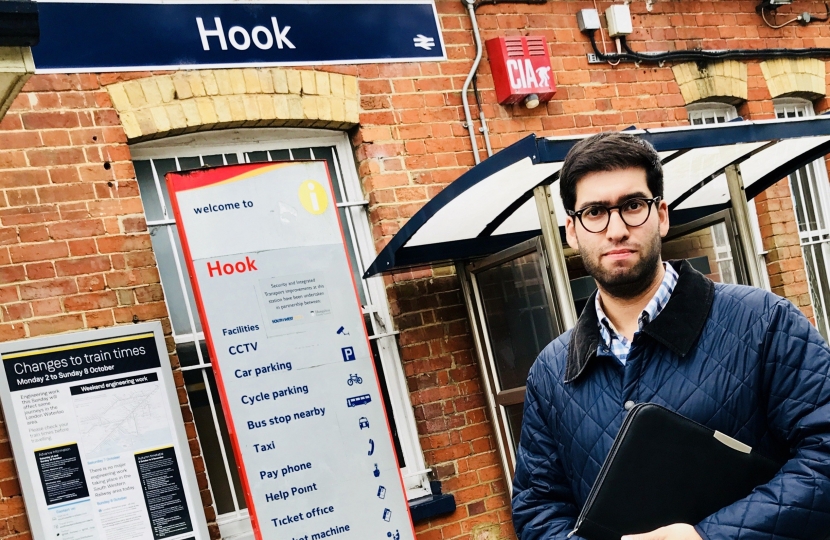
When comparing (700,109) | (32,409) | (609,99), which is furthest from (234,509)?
(700,109)

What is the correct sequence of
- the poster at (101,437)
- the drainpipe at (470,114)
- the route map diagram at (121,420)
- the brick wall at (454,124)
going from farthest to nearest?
the drainpipe at (470,114), the brick wall at (454,124), the route map diagram at (121,420), the poster at (101,437)

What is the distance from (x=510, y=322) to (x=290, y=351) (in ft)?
5.20

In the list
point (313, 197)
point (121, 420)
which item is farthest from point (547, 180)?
point (121, 420)

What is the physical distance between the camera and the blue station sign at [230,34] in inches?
189

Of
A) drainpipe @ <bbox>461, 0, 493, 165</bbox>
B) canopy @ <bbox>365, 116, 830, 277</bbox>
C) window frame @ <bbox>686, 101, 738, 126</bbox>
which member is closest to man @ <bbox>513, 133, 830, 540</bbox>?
canopy @ <bbox>365, 116, 830, 277</bbox>

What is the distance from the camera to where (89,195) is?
186 inches

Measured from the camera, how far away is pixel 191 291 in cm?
506

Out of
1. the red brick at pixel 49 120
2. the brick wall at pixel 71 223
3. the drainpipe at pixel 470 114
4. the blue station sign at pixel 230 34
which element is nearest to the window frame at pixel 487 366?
the drainpipe at pixel 470 114

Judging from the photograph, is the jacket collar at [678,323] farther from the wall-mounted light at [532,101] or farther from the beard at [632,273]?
the wall-mounted light at [532,101]

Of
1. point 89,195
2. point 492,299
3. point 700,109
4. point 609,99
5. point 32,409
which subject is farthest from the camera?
point 700,109

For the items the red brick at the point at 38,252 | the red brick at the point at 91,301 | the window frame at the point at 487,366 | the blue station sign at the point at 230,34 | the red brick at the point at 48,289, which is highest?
the blue station sign at the point at 230,34

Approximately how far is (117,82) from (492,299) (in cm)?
258

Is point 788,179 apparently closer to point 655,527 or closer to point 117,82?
point 117,82

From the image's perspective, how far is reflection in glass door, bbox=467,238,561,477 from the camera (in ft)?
15.4
